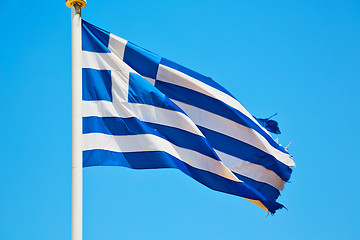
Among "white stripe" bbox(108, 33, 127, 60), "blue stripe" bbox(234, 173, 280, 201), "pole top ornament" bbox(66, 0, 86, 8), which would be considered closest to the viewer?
"pole top ornament" bbox(66, 0, 86, 8)

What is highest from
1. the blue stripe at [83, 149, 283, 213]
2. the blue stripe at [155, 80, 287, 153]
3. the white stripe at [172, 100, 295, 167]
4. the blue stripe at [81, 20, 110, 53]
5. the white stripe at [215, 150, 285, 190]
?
the blue stripe at [81, 20, 110, 53]

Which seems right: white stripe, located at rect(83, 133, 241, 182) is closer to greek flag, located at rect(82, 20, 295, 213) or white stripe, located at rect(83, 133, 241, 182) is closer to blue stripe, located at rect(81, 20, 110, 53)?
greek flag, located at rect(82, 20, 295, 213)

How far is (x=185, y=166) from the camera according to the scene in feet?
39.0

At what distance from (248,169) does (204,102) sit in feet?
5.91

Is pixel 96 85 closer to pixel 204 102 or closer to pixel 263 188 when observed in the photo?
pixel 204 102

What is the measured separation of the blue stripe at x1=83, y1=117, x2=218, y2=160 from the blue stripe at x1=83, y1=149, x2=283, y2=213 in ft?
1.30

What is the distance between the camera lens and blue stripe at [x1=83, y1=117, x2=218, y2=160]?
436 inches

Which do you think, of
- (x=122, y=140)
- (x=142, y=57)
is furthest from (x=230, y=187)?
(x=142, y=57)

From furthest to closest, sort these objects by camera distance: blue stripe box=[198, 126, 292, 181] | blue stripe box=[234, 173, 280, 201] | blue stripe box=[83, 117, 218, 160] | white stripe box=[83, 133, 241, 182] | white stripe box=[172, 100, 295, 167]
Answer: blue stripe box=[234, 173, 280, 201] → blue stripe box=[198, 126, 292, 181] → white stripe box=[172, 100, 295, 167] → blue stripe box=[83, 117, 218, 160] → white stripe box=[83, 133, 241, 182]

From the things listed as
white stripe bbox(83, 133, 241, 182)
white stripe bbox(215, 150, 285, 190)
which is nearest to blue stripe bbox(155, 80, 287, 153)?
white stripe bbox(215, 150, 285, 190)

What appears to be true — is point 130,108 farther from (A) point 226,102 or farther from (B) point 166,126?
(A) point 226,102

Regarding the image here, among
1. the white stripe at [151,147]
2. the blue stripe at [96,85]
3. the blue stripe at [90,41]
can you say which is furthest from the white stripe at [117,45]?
the white stripe at [151,147]

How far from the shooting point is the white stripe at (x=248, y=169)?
13.2m

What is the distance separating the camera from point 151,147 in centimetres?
1123
